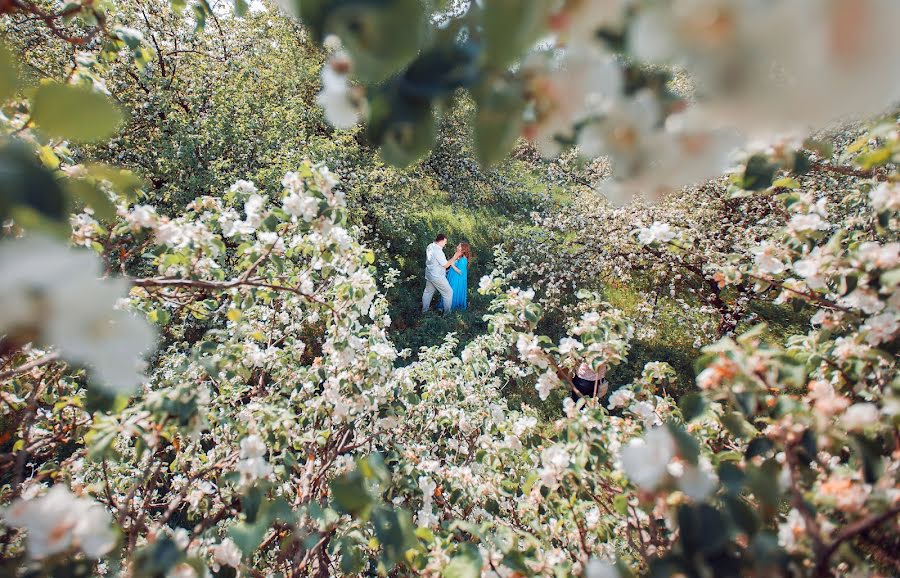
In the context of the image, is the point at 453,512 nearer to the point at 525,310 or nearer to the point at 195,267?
the point at 525,310

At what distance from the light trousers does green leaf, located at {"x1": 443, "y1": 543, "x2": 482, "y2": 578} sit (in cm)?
Result: 549

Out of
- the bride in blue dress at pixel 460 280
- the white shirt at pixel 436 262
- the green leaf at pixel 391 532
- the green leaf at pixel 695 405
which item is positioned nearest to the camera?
the green leaf at pixel 695 405

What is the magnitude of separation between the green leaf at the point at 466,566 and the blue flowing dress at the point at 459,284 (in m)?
5.59

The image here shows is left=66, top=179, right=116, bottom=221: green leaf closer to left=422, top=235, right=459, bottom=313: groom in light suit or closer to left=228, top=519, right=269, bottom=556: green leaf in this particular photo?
left=228, top=519, right=269, bottom=556: green leaf

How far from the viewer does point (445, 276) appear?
677cm

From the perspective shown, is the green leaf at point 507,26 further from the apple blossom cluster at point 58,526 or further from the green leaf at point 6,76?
the apple blossom cluster at point 58,526

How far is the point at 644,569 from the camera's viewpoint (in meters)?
1.52

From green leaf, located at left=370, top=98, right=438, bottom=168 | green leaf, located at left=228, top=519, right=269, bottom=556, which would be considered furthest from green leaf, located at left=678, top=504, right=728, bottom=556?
green leaf, located at left=228, top=519, right=269, bottom=556

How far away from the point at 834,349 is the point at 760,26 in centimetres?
142

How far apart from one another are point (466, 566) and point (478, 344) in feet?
7.14

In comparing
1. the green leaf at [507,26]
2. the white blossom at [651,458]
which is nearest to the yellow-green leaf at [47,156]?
the green leaf at [507,26]

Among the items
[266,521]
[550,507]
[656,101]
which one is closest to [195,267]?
[266,521]

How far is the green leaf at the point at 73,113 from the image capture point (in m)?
0.50

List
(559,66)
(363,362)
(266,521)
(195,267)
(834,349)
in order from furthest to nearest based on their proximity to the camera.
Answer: (363,362), (195,267), (834,349), (266,521), (559,66)
